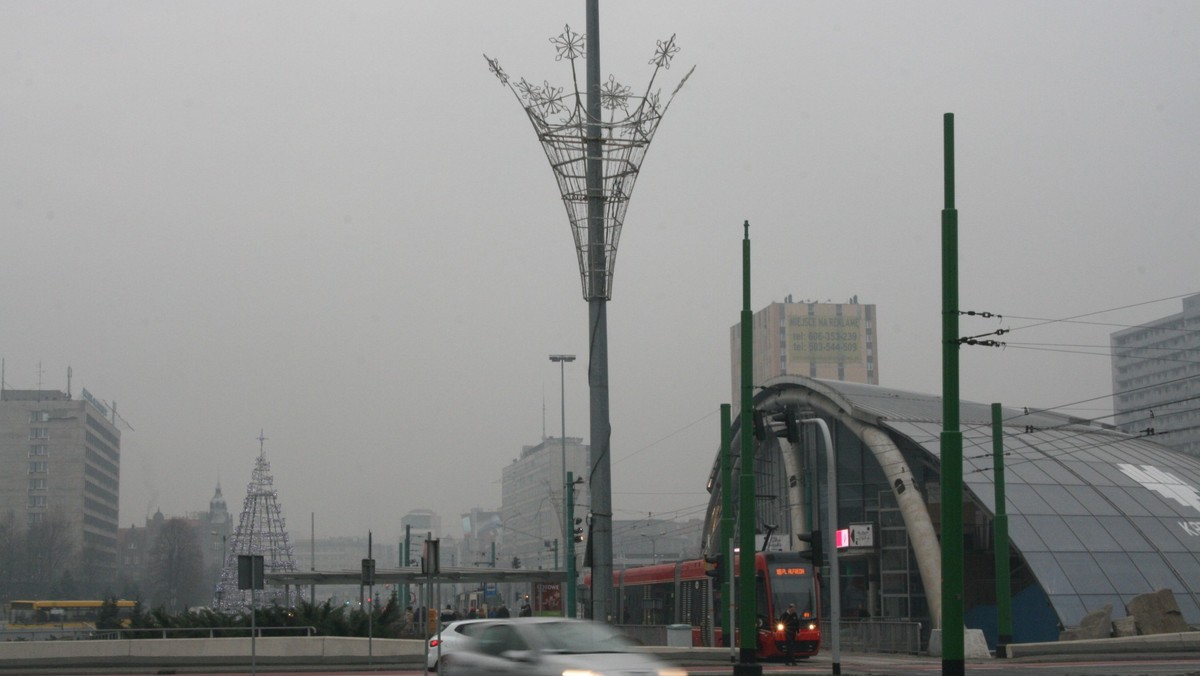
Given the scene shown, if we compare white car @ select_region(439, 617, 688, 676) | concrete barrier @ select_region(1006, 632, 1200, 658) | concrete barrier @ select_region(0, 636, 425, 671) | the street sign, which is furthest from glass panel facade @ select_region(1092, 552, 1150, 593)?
white car @ select_region(439, 617, 688, 676)

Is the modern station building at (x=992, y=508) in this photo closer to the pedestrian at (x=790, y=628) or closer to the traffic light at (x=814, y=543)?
the pedestrian at (x=790, y=628)

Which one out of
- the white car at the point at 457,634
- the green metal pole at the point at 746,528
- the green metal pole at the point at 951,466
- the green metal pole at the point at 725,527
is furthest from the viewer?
the green metal pole at the point at 725,527

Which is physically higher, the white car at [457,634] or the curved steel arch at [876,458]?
the curved steel arch at [876,458]

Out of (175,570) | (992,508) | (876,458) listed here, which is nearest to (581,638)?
(992,508)

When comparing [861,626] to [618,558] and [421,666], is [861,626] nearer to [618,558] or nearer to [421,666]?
[421,666]

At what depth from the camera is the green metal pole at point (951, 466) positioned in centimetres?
1603

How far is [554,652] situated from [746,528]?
8.87m

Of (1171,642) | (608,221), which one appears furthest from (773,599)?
(608,221)

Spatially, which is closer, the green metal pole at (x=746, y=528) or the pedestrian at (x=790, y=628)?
the green metal pole at (x=746, y=528)

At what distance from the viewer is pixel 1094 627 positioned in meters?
38.9

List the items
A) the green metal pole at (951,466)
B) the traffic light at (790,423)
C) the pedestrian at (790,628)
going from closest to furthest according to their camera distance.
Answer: the green metal pole at (951,466)
the traffic light at (790,423)
the pedestrian at (790,628)

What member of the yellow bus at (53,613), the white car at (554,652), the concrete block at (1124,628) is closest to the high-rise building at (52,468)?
the yellow bus at (53,613)

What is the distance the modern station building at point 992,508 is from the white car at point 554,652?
27.1 m

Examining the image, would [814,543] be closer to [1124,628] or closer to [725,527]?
[725,527]
